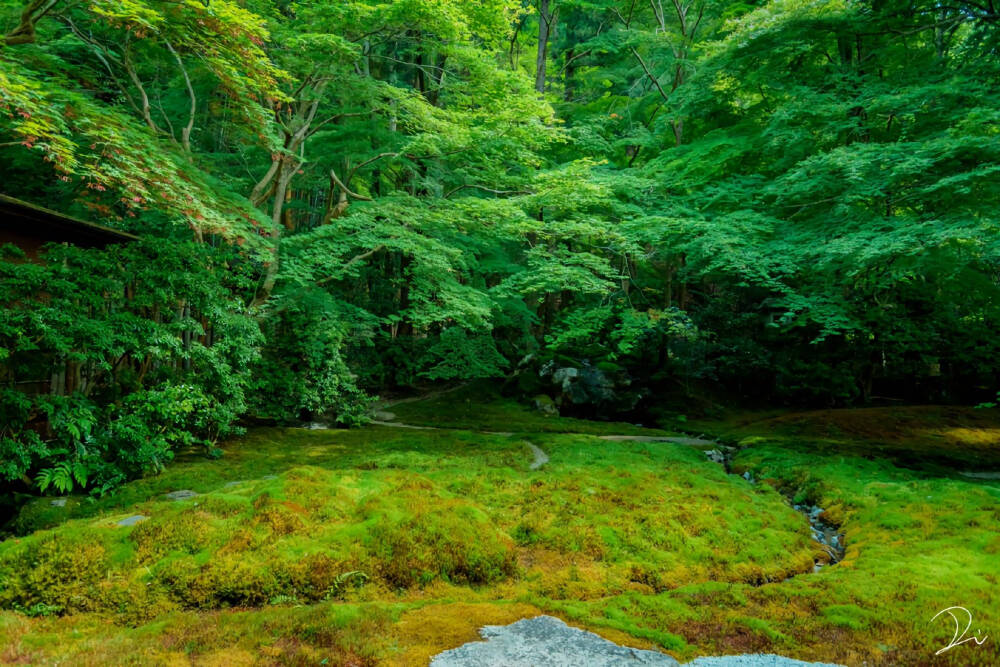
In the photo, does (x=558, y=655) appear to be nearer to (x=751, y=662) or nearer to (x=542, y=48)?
(x=751, y=662)

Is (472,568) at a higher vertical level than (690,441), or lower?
higher

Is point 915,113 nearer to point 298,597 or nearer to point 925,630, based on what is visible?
point 925,630

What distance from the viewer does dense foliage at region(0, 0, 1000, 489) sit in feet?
21.4

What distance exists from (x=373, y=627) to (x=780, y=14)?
13.2m

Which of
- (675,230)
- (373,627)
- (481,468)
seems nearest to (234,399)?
(481,468)

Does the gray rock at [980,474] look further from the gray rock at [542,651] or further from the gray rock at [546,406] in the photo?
the gray rock at [542,651]

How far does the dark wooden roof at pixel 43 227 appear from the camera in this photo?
702cm

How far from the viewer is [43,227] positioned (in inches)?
307

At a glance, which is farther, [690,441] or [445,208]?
[445,208]

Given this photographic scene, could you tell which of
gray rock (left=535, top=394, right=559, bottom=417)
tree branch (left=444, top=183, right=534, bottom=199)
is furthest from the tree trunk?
gray rock (left=535, top=394, right=559, bottom=417)

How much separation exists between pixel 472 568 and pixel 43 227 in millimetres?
8608

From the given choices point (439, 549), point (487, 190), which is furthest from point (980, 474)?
point (487, 190)

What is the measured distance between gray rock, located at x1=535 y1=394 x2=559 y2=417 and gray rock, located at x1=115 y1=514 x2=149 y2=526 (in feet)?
36.6

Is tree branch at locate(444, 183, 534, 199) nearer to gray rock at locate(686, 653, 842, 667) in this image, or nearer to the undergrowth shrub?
the undergrowth shrub
